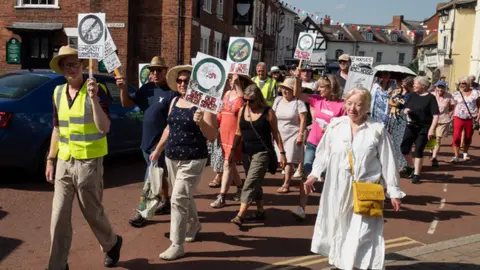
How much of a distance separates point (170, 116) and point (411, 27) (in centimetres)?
9195

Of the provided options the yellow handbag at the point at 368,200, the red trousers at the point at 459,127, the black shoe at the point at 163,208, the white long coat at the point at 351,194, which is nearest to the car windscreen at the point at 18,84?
the black shoe at the point at 163,208

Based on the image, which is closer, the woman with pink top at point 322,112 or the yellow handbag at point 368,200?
the yellow handbag at point 368,200

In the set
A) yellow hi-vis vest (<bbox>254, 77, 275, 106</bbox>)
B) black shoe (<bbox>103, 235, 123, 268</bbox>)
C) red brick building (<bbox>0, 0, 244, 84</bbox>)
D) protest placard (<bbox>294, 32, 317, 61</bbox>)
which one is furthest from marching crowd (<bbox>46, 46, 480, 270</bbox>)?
red brick building (<bbox>0, 0, 244, 84</bbox>)

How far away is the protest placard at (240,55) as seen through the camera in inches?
275

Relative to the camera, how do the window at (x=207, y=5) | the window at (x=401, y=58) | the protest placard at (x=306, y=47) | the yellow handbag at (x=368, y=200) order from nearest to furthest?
the yellow handbag at (x=368, y=200)
the protest placard at (x=306, y=47)
the window at (x=207, y=5)
the window at (x=401, y=58)

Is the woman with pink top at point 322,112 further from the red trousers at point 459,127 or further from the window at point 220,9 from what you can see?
the window at point 220,9

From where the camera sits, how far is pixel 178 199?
4758 millimetres

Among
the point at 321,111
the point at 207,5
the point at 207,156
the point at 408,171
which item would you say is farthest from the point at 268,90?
the point at 207,5

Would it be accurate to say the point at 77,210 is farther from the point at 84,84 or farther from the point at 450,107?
the point at 450,107

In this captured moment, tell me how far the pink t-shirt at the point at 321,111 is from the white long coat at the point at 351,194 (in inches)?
78.5

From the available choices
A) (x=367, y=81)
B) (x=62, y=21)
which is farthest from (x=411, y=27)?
(x=367, y=81)

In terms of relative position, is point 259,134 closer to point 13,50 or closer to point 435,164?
point 435,164

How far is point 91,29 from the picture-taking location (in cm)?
459

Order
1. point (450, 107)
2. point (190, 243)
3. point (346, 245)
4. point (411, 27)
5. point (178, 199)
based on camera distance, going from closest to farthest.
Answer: point (346, 245) < point (178, 199) < point (190, 243) < point (450, 107) < point (411, 27)
